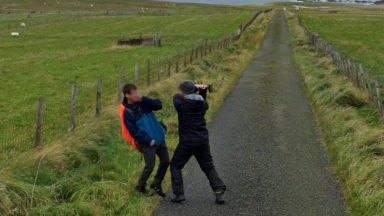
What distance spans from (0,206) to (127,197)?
2.31 m

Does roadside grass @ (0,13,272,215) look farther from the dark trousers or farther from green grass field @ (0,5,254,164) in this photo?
green grass field @ (0,5,254,164)

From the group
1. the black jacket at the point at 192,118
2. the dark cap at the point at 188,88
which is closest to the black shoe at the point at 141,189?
the black jacket at the point at 192,118

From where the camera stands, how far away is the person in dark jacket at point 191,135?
8969 millimetres

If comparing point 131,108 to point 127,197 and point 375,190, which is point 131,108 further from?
point 375,190

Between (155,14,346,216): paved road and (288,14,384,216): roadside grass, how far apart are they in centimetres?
29

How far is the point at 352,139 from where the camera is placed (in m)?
12.8

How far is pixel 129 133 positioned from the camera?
9.23 metres

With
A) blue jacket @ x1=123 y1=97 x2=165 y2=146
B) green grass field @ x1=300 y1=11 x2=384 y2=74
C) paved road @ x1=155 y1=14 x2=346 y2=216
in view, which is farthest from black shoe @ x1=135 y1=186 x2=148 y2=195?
green grass field @ x1=300 y1=11 x2=384 y2=74

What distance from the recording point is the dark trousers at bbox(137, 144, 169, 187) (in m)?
9.34

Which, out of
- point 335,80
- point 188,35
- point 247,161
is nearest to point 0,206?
point 247,161

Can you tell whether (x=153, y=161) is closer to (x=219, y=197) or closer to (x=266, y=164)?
(x=219, y=197)

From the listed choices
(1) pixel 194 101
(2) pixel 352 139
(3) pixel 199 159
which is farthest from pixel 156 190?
(2) pixel 352 139

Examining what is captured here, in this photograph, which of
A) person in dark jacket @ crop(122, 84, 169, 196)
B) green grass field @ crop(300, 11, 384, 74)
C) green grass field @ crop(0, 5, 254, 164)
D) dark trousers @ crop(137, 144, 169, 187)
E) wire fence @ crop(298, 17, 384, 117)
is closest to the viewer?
person in dark jacket @ crop(122, 84, 169, 196)

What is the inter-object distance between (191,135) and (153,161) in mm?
851
